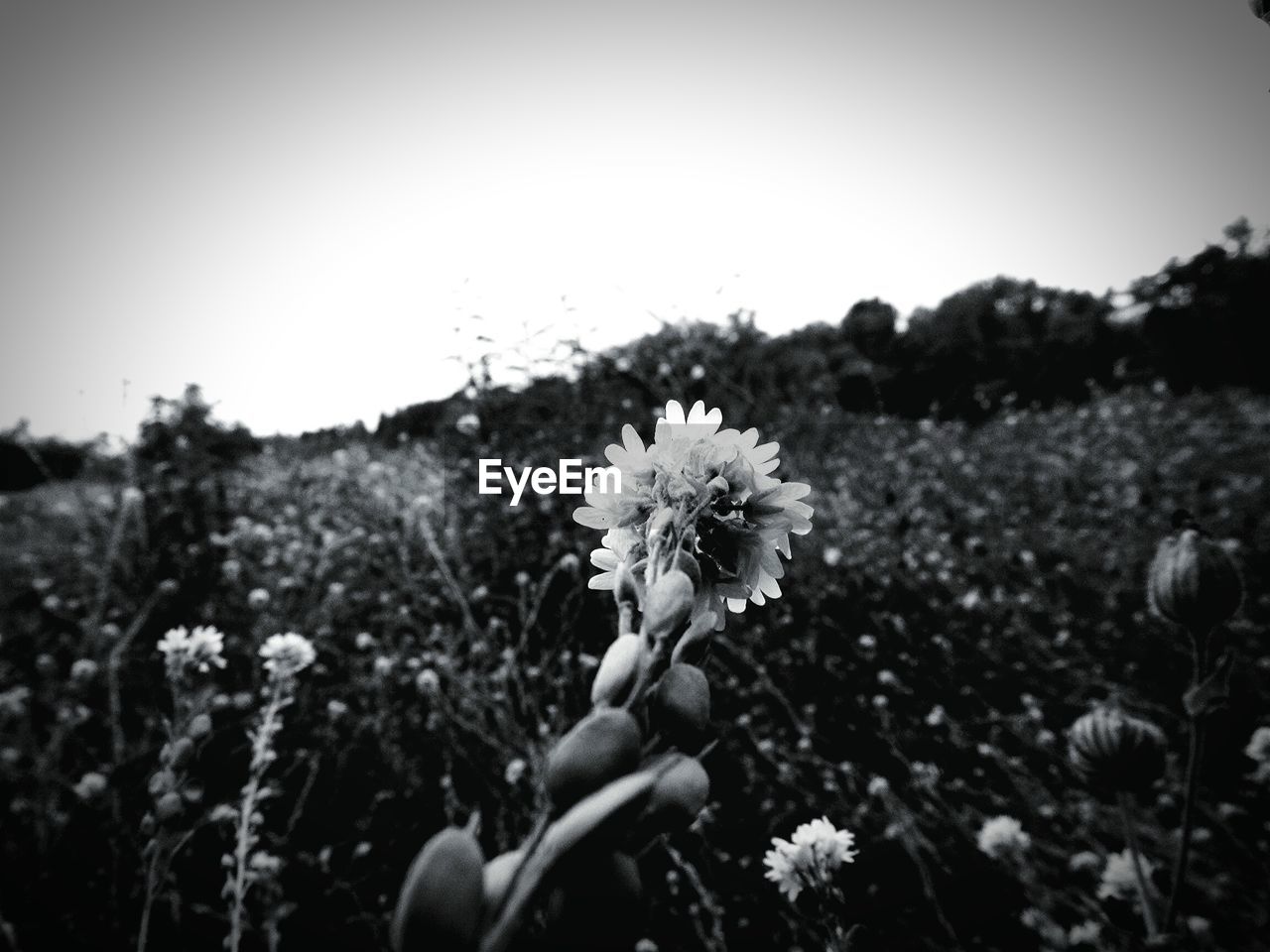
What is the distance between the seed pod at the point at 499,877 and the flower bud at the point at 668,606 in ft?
0.37

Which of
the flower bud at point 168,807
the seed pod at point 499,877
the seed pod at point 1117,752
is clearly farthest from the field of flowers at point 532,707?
the seed pod at point 499,877

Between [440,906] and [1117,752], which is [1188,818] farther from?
→ [440,906]

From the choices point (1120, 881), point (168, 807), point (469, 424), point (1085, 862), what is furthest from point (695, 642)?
point (469, 424)

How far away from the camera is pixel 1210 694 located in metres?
0.59

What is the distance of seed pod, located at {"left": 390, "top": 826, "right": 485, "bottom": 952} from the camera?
23 centimetres

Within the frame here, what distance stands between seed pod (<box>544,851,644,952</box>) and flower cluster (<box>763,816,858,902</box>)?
725 millimetres

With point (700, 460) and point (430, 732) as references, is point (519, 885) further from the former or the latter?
point (430, 732)

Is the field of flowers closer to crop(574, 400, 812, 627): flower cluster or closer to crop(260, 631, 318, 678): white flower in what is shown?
crop(260, 631, 318, 678): white flower

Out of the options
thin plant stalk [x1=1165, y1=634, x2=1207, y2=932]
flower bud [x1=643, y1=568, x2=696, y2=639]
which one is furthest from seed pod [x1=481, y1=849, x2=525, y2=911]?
thin plant stalk [x1=1165, y1=634, x2=1207, y2=932]

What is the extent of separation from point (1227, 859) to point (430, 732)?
2358mm

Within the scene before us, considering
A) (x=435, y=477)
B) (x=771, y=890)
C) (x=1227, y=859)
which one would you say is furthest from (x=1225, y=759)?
(x=435, y=477)

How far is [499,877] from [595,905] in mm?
42

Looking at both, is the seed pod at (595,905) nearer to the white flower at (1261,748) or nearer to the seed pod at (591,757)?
the seed pod at (591,757)

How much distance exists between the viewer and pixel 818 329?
13.5 m
